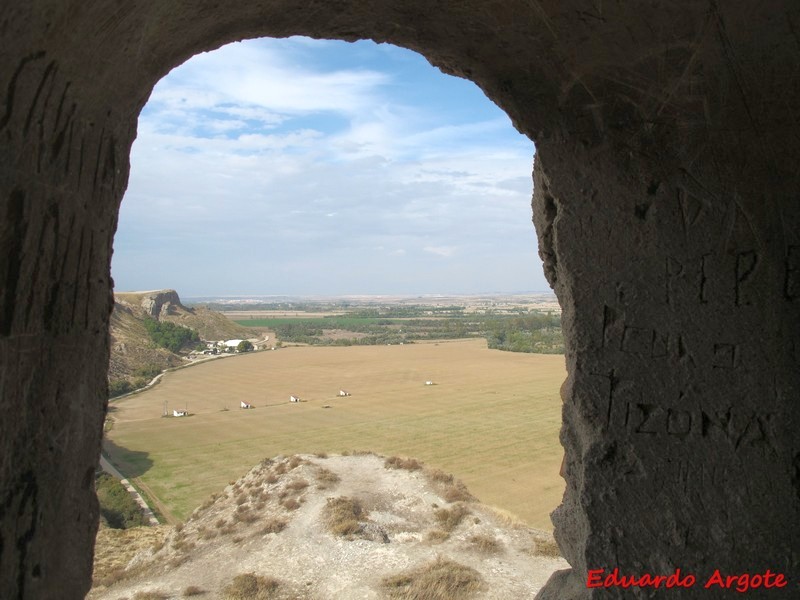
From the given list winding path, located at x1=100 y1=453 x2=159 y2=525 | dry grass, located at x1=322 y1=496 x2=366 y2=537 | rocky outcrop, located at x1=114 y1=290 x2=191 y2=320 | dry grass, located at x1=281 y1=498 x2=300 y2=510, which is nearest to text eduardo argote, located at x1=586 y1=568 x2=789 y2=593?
dry grass, located at x1=322 y1=496 x2=366 y2=537

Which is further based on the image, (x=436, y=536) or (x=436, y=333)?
(x=436, y=333)

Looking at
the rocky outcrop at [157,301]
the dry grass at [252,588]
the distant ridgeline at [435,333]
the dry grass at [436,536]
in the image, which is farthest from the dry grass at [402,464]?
the rocky outcrop at [157,301]

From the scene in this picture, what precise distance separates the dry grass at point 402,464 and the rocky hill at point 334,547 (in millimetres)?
353

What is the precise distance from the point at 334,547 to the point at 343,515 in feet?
3.36

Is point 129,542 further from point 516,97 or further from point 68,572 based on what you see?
point 516,97

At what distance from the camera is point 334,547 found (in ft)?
29.6

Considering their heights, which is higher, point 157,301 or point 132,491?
point 157,301

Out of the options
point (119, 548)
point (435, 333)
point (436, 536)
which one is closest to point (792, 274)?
point (436, 536)

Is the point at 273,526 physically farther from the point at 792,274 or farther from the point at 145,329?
the point at 145,329

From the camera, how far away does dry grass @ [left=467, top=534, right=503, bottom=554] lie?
29.4 feet

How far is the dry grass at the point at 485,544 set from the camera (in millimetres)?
8969

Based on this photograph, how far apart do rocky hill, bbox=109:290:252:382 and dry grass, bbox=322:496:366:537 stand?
37.1ft

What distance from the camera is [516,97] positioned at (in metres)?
3.01

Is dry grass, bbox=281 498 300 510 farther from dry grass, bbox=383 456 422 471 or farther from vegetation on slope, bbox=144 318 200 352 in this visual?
vegetation on slope, bbox=144 318 200 352
